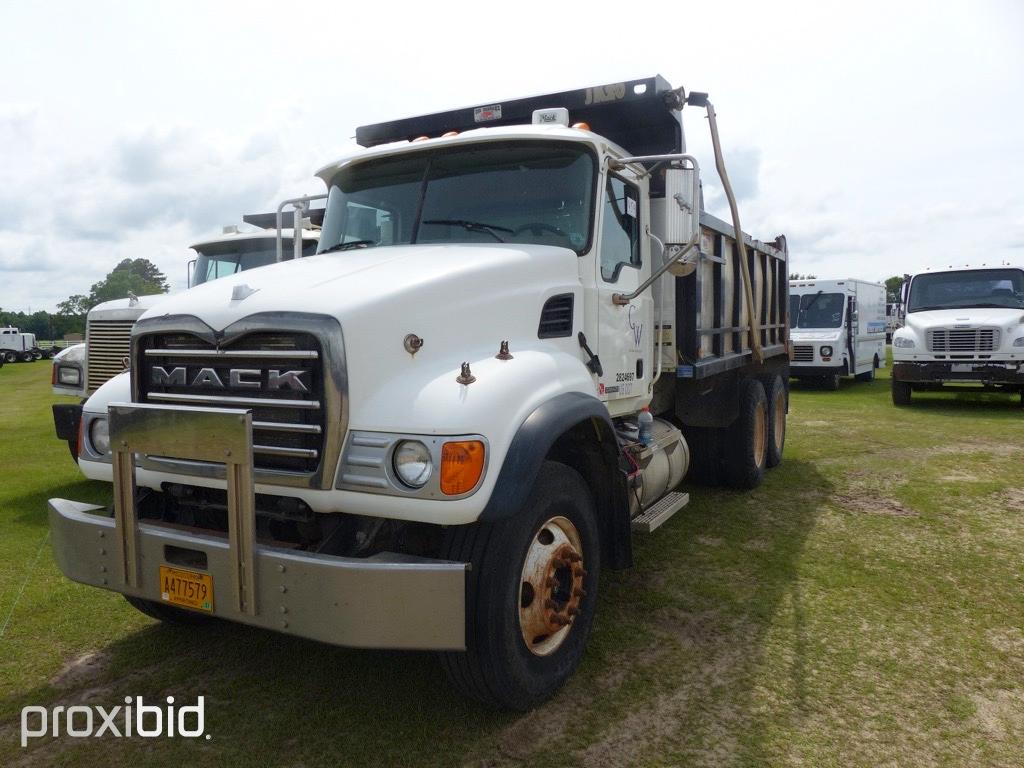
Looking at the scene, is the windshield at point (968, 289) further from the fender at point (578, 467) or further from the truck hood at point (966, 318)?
the fender at point (578, 467)

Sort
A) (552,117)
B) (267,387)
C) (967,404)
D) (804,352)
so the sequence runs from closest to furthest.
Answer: (267,387)
(552,117)
(967,404)
(804,352)

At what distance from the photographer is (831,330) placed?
17062 mm

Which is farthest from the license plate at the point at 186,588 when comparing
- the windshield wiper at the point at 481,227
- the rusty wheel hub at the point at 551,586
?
the windshield wiper at the point at 481,227

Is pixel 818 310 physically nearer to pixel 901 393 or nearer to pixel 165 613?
pixel 901 393

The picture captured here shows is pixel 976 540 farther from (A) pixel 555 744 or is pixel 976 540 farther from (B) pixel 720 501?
(A) pixel 555 744

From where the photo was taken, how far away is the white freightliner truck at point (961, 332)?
12.7 meters

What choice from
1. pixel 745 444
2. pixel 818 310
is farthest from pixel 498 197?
pixel 818 310

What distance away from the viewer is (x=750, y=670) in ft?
12.1

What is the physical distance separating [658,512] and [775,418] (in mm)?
3901

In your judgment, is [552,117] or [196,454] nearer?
[196,454]

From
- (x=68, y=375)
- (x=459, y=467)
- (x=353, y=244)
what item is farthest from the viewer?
(x=68, y=375)

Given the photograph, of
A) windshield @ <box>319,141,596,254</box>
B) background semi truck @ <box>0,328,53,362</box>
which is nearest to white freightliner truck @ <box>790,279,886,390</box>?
windshield @ <box>319,141,596,254</box>

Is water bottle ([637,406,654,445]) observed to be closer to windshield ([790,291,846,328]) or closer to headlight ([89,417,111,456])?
headlight ([89,417,111,456])

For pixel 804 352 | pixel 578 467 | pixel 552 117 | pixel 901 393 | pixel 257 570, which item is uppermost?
pixel 552 117
